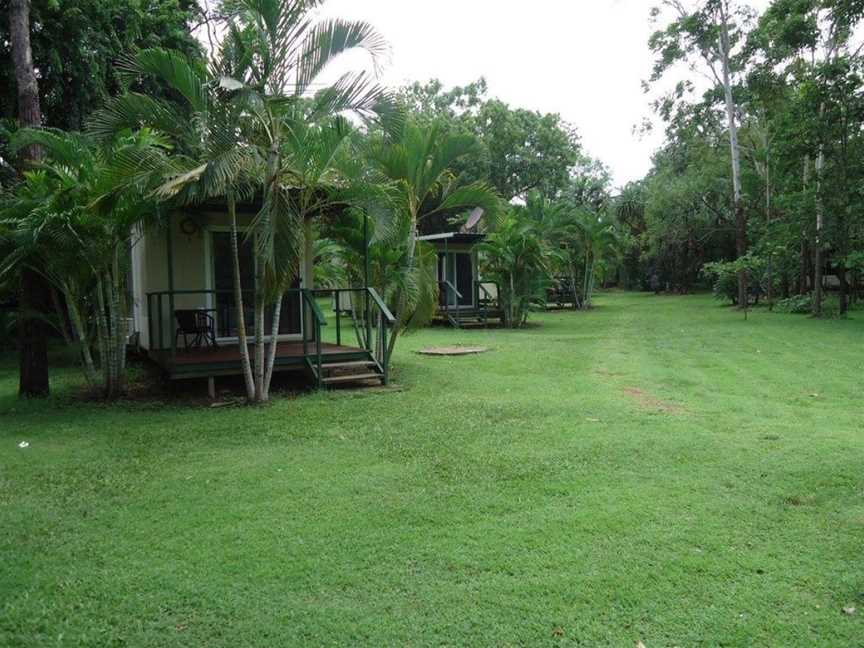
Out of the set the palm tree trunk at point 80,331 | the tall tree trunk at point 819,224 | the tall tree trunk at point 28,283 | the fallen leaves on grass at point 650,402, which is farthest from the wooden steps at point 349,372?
the tall tree trunk at point 819,224

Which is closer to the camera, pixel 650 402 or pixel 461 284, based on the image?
pixel 650 402

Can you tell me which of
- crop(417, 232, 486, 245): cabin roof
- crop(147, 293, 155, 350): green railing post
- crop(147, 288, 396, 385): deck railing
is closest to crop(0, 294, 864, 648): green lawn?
crop(147, 288, 396, 385): deck railing

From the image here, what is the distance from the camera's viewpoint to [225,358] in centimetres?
849

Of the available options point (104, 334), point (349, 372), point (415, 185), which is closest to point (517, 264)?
point (415, 185)

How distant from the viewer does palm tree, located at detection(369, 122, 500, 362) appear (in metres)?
8.77

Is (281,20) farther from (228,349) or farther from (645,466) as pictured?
(645,466)

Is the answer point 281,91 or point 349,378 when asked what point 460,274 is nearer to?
point 349,378

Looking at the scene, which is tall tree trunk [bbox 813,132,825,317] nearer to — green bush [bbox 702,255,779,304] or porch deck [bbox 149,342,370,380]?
green bush [bbox 702,255,779,304]

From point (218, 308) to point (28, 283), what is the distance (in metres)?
2.60

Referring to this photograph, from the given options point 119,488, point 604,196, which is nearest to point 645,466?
point 119,488

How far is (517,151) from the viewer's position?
103 ft

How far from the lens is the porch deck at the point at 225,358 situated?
26.5ft

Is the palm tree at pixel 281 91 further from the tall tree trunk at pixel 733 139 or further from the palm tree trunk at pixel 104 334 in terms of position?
the tall tree trunk at pixel 733 139

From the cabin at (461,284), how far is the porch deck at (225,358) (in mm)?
8611
